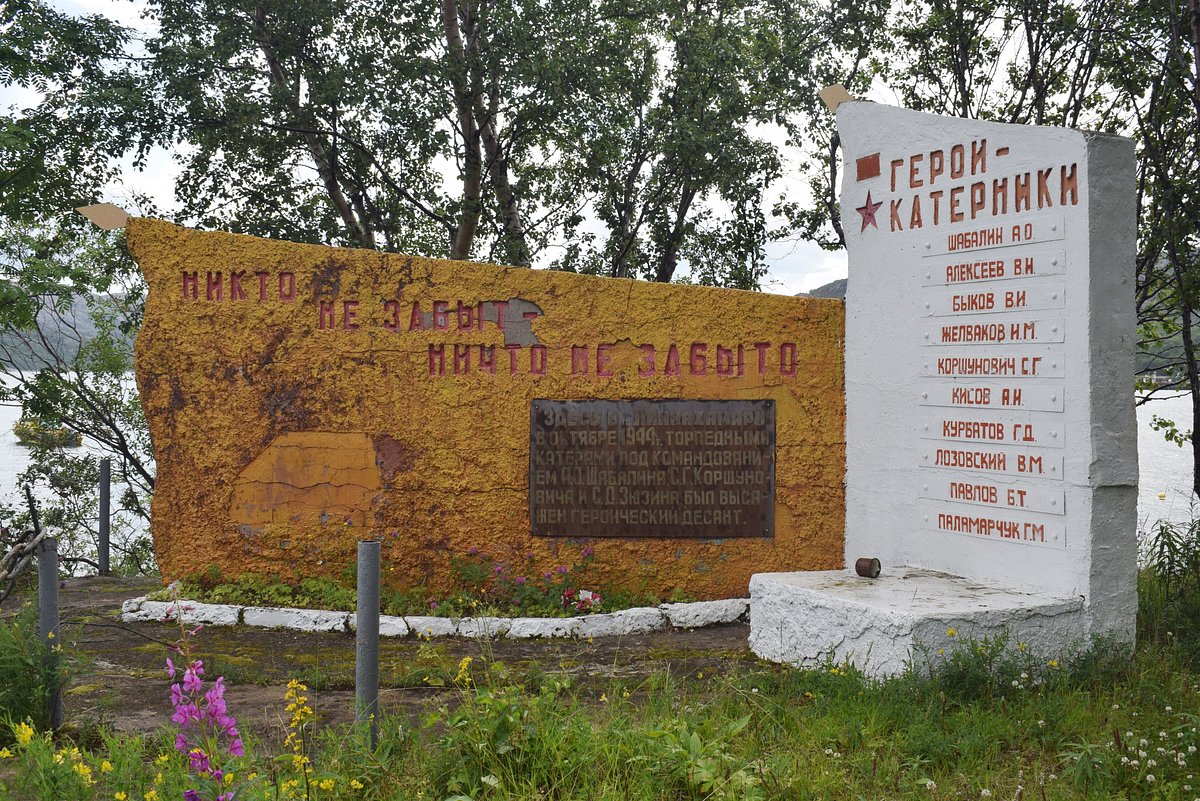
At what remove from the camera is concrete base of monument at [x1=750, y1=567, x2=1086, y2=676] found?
445cm

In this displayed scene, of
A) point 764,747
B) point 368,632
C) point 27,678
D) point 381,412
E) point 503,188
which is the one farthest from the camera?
point 503,188

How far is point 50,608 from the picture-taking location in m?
3.76

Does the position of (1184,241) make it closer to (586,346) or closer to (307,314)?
(586,346)

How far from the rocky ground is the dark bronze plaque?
73 centimetres

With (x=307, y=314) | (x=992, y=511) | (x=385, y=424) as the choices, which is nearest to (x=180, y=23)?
(x=307, y=314)

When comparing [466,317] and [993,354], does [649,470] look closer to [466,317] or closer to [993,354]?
[466,317]

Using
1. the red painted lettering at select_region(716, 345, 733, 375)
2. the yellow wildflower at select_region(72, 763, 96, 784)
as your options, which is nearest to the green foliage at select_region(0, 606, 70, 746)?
A: the yellow wildflower at select_region(72, 763, 96, 784)

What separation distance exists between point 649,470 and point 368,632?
298cm

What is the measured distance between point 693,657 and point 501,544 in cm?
159

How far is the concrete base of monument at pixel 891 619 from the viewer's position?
14.6 ft

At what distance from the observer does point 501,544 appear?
6.20 metres

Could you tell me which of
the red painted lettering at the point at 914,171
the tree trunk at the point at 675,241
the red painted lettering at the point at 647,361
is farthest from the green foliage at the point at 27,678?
the tree trunk at the point at 675,241

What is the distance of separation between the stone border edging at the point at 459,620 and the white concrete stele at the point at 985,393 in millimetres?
779

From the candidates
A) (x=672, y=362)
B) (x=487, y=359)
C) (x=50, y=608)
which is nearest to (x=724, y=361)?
(x=672, y=362)
